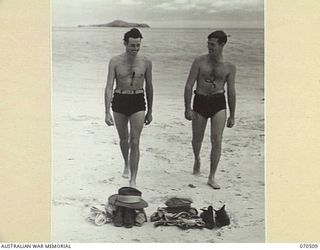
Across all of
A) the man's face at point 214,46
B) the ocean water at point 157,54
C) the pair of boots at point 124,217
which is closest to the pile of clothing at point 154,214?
the pair of boots at point 124,217

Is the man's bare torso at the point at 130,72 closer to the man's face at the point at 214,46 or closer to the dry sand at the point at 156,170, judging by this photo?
the dry sand at the point at 156,170

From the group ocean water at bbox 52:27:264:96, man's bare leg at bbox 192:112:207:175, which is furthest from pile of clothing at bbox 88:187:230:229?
ocean water at bbox 52:27:264:96

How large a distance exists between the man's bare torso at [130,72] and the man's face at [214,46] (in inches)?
7.4

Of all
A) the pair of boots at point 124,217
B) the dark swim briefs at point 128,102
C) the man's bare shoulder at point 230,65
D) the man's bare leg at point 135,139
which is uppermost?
the man's bare shoulder at point 230,65

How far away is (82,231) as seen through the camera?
4.51ft

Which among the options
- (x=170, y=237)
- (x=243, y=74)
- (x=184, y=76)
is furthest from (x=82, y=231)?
(x=243, y=74)

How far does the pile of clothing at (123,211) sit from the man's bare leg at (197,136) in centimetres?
18

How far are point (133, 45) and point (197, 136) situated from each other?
32 centimetres

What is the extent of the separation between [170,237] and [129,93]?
434 mm

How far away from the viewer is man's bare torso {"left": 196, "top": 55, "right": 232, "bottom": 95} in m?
1.37

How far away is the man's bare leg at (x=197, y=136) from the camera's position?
4.55 ft

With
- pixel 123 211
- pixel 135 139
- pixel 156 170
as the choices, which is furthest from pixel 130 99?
pixel 123 211

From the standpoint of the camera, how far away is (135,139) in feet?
4.57

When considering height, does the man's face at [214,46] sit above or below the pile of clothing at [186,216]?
above
